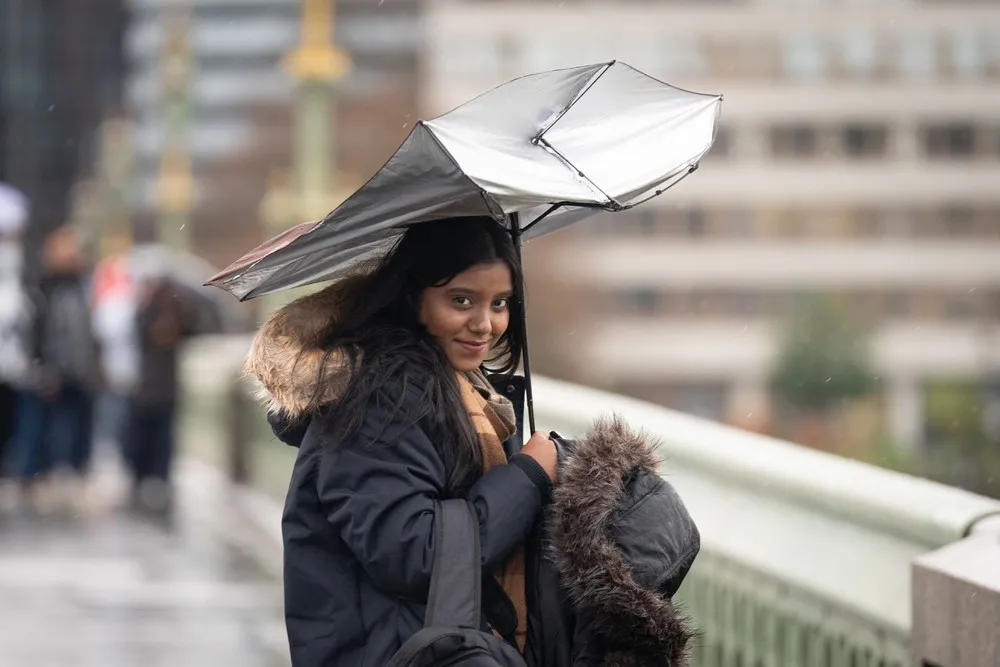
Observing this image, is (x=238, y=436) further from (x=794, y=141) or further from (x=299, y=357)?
(x=794, y=141)

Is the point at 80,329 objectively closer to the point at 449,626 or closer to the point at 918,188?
the point at 449,626

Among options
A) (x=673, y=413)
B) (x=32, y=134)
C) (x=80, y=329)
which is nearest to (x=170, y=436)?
(x=80, y=329)

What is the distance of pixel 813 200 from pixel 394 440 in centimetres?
10123

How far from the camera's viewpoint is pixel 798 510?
473 centimetres

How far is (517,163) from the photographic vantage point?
118 inches

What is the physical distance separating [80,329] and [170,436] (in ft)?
3.55

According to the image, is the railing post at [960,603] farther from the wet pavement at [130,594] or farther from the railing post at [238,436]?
the railing post at [238,436]

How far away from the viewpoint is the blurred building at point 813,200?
99.9m

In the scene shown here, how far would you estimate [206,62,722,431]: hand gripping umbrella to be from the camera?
2.91 meters

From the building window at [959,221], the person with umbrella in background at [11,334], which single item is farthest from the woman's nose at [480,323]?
the building window at [959,221]

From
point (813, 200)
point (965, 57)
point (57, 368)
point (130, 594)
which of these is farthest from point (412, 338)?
point (965, 57)

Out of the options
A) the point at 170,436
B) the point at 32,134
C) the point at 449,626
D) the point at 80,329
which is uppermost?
the point at 449,626

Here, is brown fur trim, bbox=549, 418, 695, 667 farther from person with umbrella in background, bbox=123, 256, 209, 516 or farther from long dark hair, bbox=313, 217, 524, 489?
person with umbrella in background, bbox=123, 256, 209, 516

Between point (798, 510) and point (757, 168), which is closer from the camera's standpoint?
point (798, 510)
